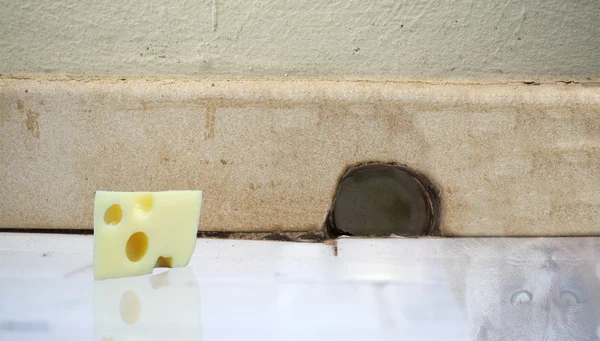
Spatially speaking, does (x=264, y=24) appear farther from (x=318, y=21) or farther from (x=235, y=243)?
(x=235, y=243)

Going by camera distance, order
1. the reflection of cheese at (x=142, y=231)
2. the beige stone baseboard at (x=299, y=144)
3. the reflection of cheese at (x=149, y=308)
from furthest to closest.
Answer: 1. the beige stone baseboard at (x=299, y=144)
2. the reflection of cheese at (x=142, y=231)
3. the reflection of cheese at (x=149, y=308)

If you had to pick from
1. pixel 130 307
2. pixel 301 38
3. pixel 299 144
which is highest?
pixel 301 38

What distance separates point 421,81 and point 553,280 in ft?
1.47

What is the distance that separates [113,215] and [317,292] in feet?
1.18

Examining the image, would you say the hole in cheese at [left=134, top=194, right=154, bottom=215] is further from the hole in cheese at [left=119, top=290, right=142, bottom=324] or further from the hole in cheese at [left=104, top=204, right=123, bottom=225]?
the hole in cheese at [left=119, top=290, right=142, bottom=324]

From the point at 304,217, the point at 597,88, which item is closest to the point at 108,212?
the point at 304,217

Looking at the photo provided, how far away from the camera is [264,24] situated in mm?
1139

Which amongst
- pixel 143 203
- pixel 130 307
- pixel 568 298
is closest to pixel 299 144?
pixel 143 203

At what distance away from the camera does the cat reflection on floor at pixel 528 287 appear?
872 mm

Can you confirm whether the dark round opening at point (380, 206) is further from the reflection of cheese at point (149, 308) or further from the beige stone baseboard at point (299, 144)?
the reflection of cheese at point (149, 308)

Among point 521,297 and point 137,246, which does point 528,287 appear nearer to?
point 521,297

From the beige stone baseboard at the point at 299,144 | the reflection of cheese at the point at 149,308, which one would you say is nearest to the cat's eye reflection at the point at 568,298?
the beige stone baseboard at the point at 299,144

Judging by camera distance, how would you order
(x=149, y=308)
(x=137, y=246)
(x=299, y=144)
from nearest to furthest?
(x=149, y=308)
(x=137, y=246)
(x=299, y=144)

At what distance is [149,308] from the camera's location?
0.86 meters
